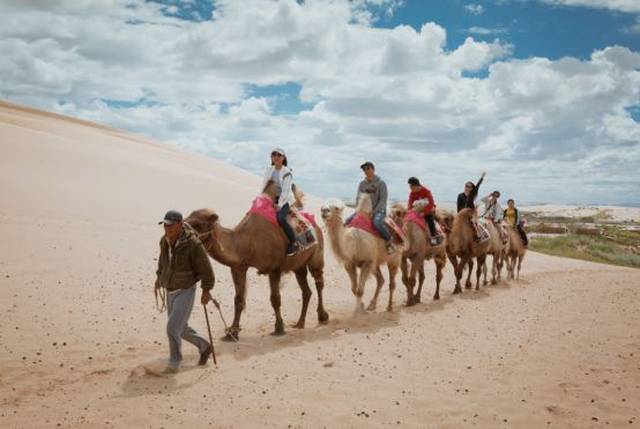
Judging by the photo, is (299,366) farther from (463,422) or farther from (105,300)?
(105,300)

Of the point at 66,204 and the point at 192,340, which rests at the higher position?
the point at 66,204

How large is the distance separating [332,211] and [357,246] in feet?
3.37

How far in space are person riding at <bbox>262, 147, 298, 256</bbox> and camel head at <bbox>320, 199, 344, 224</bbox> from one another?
3.38ft

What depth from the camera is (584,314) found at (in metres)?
11.9

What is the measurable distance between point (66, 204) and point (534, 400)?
2019 centimetres

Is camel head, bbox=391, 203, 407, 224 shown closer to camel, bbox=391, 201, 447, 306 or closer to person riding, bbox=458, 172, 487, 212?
camel, bbox=391, 201, 447, 306

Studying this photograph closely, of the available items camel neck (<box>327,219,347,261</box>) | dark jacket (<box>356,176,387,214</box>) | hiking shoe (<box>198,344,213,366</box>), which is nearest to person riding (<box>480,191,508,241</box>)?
dark jacket (<box>356,176,387,214</box>)

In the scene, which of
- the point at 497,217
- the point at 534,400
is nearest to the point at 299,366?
the point at 534,400

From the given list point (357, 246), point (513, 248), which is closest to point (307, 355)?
point (357, 246)

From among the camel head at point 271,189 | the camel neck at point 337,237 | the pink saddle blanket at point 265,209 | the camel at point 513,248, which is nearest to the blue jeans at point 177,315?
the pink saddle blanket at point 265,209

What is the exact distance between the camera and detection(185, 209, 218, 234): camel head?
830cm

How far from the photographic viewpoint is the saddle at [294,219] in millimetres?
9586

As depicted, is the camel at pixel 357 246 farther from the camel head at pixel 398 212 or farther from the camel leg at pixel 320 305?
the camel head at pixel 398 212

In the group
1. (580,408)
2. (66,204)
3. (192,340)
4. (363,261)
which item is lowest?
(580,408)
